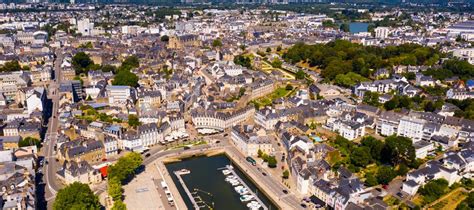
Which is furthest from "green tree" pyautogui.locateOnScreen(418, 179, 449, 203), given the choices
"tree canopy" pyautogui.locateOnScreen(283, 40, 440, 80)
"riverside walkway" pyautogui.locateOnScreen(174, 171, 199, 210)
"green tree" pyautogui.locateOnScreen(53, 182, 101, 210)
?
"tree canopy" pyautogui.locateOnScreen(283, 40, 440, 80)

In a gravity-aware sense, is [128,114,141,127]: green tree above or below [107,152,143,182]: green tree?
above

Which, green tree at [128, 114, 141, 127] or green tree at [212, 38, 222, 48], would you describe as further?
green tree at [212, 38, 222, 48]

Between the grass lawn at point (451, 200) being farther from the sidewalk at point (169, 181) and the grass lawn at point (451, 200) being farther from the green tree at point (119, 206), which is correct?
the green tree at point (119, 206)

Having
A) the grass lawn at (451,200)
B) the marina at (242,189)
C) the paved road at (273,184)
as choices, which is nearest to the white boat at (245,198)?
the marina at (242,189)

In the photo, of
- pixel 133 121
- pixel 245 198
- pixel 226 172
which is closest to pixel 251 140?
pixel 226 172

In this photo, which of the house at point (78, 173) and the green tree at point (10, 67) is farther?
the green tree at point (10, 67)

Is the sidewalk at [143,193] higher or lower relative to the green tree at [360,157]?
lower

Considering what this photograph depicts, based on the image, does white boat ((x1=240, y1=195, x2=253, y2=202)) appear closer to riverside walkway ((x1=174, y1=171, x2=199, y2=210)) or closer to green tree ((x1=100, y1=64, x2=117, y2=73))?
riverside walkway ((x1=174, y1=171, x2=199, y2=210))
